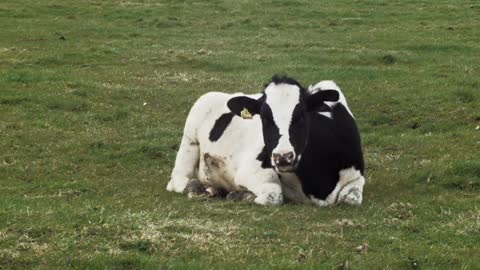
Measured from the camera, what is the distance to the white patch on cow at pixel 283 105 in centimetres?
1034

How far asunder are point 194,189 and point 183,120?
673 cm

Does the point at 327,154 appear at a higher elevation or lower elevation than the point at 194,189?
higher

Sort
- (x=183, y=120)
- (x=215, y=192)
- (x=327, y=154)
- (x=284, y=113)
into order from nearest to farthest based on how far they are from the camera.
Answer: (x=284, y=113), (x=327, y=154), (x=215, y=192), (x=183, y=120)

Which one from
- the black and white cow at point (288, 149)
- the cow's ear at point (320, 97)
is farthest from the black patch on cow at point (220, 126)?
the cow's ear at point (320, 97)

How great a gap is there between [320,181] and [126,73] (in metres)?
15.4

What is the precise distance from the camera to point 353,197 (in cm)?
1123

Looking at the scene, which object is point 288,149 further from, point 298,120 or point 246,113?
point 246,113

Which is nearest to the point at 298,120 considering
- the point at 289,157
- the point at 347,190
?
the point at 289,157

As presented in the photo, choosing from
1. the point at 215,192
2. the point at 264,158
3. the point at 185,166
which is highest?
the point at 264,158

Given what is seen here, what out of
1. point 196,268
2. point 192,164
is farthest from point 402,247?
point 192,164

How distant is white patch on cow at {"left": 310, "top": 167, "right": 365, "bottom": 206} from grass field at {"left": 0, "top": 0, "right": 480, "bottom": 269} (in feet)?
1.12

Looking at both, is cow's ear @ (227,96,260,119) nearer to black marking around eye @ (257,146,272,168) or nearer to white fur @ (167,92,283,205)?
black marking around eye @ (257,146,272,168)

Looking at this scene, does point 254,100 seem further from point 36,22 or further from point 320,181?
point 36,22

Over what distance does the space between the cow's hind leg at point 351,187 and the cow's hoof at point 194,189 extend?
237cm
